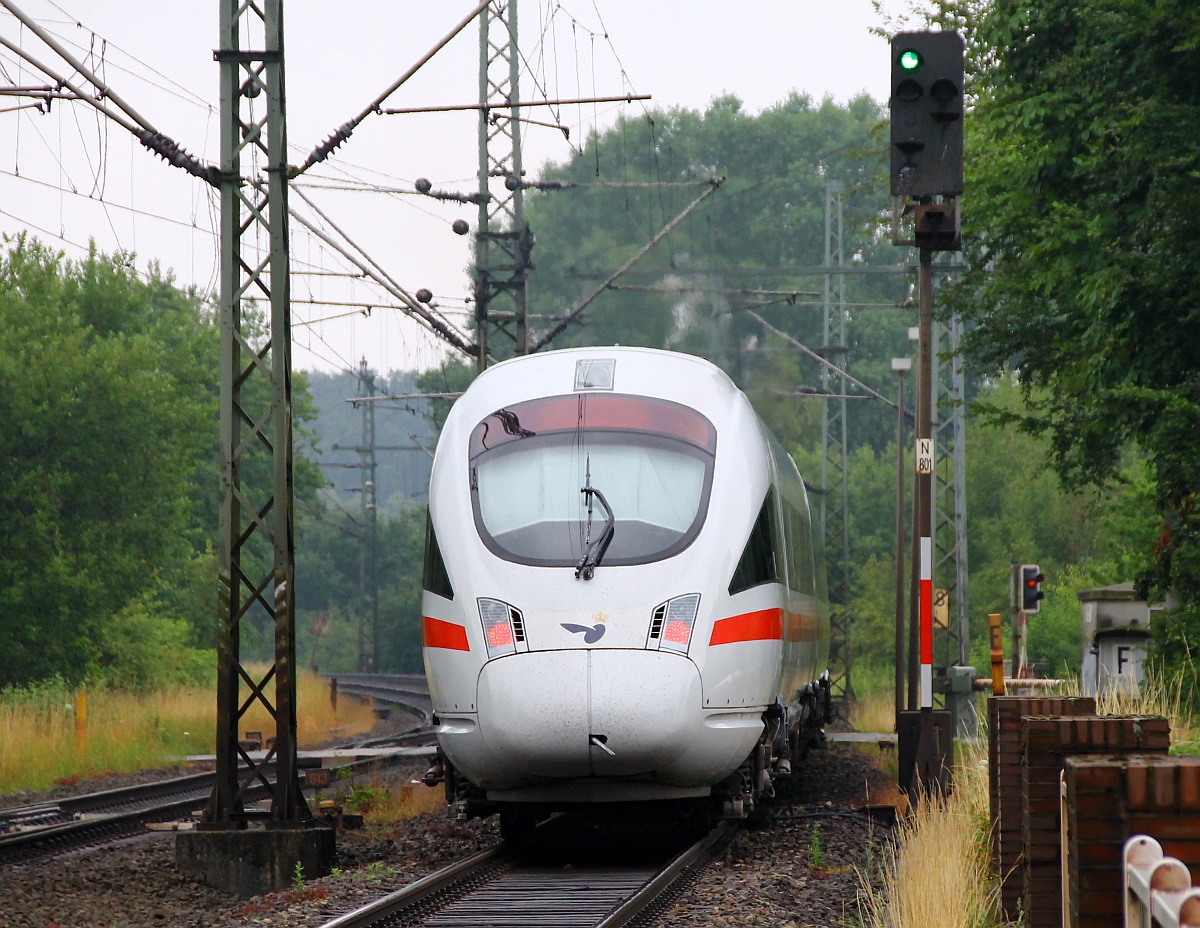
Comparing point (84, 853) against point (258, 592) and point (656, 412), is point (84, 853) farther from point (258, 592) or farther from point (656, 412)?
point (656, 412)

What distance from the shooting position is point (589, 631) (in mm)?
9930

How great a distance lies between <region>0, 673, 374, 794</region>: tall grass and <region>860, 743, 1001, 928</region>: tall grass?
40.4ft

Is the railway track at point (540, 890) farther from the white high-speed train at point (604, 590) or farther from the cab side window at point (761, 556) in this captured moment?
the cab side window at point (761, 556)

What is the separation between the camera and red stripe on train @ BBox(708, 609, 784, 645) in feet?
33.6

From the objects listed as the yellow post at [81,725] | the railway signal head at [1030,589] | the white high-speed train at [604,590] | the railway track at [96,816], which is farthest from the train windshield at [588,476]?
the railway signal head at [1030,589]

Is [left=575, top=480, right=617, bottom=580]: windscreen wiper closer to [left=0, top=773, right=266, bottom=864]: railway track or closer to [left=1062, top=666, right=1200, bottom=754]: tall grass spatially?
[left=1062, top=666, right=1200, bottom=754]: tall grass

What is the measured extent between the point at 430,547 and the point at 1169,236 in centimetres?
836

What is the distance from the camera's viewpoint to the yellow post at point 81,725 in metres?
22.2

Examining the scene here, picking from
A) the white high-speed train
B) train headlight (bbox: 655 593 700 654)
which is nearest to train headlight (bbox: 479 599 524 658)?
the white high-speed train

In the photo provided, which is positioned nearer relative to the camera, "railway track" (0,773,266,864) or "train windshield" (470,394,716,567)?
"train windshield" (470,394,716,567)

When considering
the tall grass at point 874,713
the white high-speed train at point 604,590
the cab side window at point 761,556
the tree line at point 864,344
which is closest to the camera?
the white high-speed train at point 604,590

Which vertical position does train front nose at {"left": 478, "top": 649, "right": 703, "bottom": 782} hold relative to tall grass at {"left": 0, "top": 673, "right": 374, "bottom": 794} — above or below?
above

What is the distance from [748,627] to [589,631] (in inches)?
45.8

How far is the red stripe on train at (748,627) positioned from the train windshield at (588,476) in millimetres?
550
